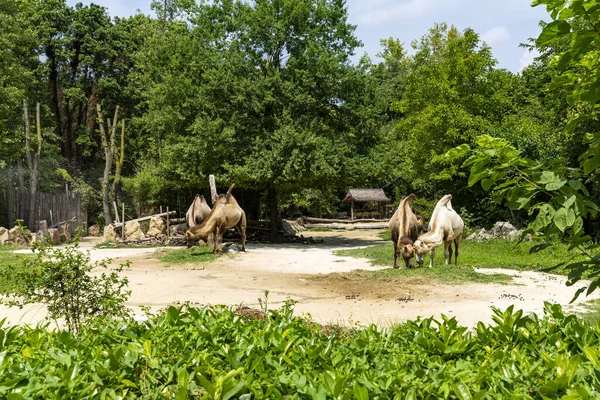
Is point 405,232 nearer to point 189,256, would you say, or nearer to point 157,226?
point 189,256

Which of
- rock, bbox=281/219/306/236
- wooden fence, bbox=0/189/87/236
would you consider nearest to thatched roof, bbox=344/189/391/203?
rock, bbox=281/219/306/236

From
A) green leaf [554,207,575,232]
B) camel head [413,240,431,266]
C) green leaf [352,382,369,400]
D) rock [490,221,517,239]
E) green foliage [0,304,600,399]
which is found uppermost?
green leaf [554,207,575,232]

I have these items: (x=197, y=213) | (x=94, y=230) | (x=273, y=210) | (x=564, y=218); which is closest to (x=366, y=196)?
(x=273, y=210)

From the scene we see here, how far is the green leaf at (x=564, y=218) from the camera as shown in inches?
79.9

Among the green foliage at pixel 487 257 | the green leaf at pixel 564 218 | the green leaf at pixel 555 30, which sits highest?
the green leaf at pixel 555 30

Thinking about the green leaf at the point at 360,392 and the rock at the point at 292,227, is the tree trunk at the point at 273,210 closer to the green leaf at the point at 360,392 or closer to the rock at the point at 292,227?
the rock at the point at 292,227

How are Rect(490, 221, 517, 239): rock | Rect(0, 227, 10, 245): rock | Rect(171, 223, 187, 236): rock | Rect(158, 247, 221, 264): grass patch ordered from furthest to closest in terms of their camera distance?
1. Rect(171, 223, 187, 236): rock
2. Rect(0, 227, 10, 245): rock
3. Rect(490, 221, 517, 239): rock
4. Rect(158, 247, 221, 264): grass patch

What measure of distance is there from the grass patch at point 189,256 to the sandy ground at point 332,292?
71cm

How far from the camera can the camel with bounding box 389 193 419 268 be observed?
11.2 meters

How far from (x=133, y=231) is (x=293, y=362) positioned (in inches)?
828

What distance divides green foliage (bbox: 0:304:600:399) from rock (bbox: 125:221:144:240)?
19626mm

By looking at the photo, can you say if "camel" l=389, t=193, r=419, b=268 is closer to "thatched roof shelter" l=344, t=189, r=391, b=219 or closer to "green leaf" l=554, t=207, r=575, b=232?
"green leaf" l=554, t=207, r=575, b=232

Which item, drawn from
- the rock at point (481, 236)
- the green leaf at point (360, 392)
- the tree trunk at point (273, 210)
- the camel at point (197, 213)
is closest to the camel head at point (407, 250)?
the rock at point (481, 236)

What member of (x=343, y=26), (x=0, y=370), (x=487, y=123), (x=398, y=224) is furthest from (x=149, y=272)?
(x=487, y=123)
